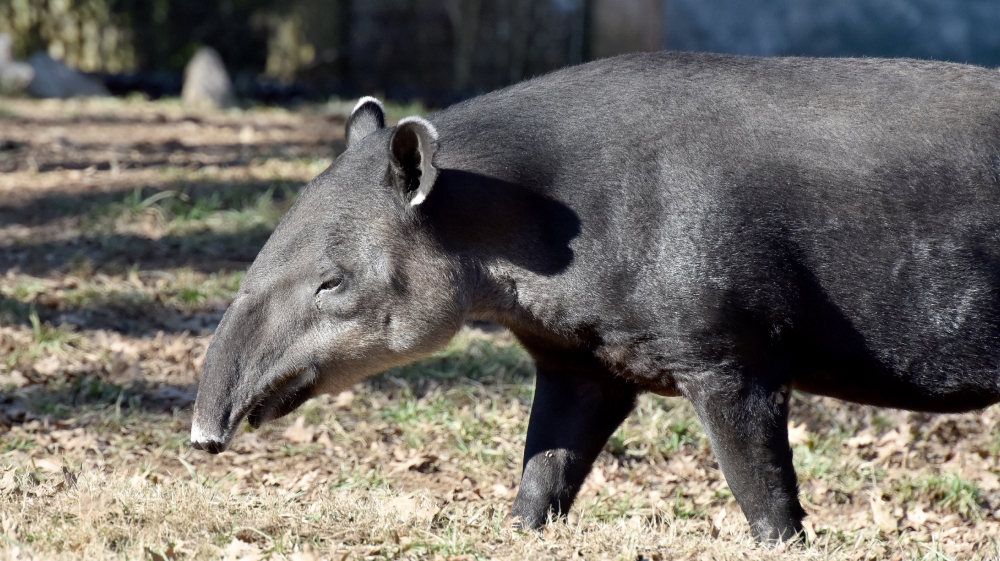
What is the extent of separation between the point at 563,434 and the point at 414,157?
130cm

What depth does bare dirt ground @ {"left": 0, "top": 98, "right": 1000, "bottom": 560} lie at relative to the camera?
148 inches

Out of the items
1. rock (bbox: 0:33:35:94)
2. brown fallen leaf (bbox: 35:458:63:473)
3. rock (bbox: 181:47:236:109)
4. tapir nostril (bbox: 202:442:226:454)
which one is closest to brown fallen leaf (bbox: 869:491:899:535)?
tapir nostril (bbox: 202:442:226:454)

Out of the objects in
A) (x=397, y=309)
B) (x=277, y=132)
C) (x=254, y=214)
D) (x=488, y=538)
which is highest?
(x=397, y=309)

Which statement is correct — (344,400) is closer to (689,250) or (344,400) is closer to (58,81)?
(689,250)

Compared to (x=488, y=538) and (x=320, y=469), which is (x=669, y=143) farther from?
(x=320, y=469)

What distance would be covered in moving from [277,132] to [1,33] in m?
6.19

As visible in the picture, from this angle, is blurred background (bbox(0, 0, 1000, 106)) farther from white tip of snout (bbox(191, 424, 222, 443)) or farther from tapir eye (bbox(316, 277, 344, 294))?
Result: white tip of snout (bbox(191, 424, 222, 443))

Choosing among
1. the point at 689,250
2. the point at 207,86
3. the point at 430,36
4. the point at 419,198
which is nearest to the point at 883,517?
the point at 689,250

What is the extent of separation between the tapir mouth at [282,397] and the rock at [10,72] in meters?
12.5

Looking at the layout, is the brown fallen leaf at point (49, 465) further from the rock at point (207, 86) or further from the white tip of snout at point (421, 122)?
the rock at point (207, 86)

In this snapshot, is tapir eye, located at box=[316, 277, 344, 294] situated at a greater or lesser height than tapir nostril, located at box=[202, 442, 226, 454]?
greater

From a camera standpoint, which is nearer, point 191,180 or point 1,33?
point 191,180

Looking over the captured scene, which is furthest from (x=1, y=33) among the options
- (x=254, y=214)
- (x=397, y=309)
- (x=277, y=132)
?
(x=397, y=309)

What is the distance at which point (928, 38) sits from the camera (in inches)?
502
